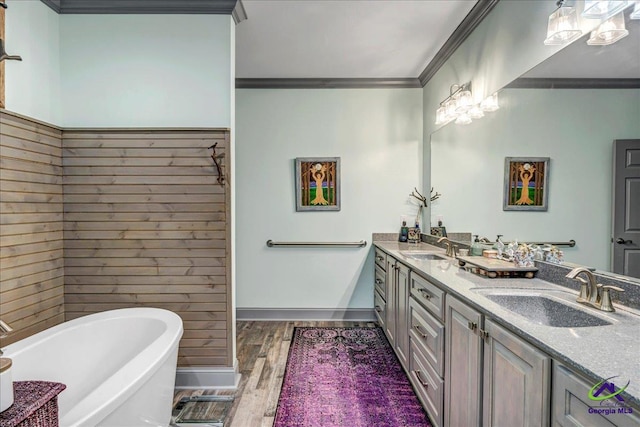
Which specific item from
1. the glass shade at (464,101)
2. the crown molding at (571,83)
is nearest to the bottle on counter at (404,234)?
the glass shade at (464,101)

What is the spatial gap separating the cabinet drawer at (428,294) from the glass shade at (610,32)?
1.35 m

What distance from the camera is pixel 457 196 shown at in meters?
3.01

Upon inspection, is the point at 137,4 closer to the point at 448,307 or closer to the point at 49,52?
the point at 49,52

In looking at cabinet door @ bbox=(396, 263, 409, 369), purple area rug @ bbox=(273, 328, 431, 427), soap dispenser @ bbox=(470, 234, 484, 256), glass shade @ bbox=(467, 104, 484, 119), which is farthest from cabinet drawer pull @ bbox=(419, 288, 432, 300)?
glass shade @ bbox=(467, 104, 484, 119)

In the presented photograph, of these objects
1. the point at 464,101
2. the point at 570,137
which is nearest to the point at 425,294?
the point at 570,137

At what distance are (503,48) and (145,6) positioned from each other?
2509 millimetres

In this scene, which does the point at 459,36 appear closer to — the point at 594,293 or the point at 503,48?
the point at 503,48

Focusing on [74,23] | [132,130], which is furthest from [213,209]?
[74,23]

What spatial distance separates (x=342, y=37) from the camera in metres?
2.94

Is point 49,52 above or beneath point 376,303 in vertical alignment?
above

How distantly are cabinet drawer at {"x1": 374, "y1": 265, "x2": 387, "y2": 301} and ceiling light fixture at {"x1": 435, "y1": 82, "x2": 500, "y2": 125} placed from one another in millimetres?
1575

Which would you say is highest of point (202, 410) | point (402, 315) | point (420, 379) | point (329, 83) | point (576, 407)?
→ point (329, 83)

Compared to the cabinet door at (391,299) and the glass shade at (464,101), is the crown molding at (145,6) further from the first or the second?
the cabinet door at (391,299)

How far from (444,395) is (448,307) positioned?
1.54 ft
